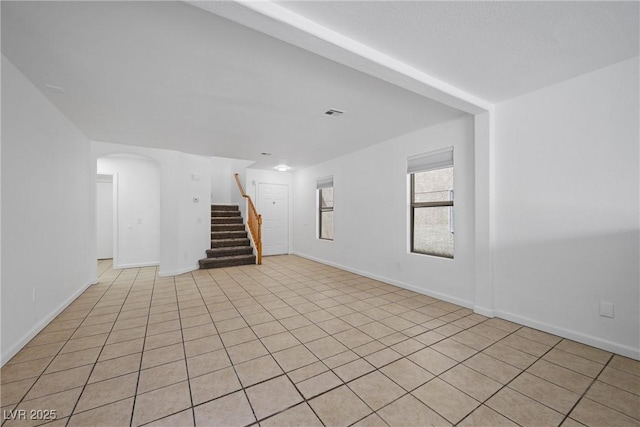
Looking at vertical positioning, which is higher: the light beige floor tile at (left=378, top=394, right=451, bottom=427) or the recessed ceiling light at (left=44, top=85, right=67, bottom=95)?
the recessed ceiling light at (left=44, top=85, right=67, bottom=95)

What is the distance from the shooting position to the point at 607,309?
224cm

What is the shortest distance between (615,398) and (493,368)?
0.66 meters

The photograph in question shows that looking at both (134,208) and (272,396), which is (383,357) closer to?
(272,396)

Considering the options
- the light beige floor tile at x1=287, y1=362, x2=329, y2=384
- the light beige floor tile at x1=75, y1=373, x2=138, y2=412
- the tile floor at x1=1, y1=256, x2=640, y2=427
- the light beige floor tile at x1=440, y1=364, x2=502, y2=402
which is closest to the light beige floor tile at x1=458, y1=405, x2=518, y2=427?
the tile floor at x1=1, y1=256, x2=640, y2=427

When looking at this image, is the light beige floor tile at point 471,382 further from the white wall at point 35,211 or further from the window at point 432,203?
the white wall at point 35,211

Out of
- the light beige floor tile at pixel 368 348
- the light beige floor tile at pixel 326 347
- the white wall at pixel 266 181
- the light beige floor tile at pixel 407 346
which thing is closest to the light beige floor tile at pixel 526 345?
the light beige floor tile at pixel 407 346

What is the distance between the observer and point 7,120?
2104 mm

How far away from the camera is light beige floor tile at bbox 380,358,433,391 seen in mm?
1826

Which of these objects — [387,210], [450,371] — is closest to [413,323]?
[450,371]

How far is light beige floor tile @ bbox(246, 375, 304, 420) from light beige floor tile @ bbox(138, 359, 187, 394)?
58 centimetres

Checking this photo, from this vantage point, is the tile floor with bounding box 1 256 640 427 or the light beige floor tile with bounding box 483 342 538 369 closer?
the tile floor with bounding box 1 256 640 427

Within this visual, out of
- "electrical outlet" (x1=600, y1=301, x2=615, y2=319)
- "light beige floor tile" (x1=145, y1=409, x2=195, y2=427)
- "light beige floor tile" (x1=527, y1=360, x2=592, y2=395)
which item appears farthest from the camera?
"electrical outlet" (x1=600, y1=301, x2=615, y2=319)

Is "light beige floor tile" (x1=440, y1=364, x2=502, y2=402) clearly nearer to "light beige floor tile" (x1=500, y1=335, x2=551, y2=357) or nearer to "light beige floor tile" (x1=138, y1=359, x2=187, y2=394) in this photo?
"light beige floor tile" (x1=500, y1=335, x2=551, y2=357)

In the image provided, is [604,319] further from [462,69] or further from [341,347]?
[462,69]
